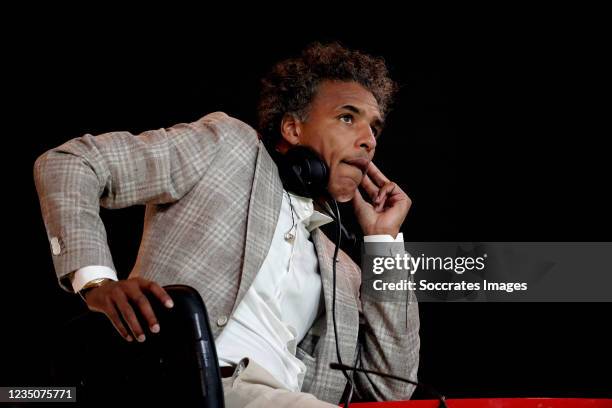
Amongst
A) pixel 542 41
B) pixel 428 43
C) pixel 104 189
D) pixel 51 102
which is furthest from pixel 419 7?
pixel 104 189

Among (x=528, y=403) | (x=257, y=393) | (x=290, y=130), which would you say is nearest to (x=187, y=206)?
(x=257, y=393)

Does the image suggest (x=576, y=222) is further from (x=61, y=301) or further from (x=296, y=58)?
(x=61, y=301)

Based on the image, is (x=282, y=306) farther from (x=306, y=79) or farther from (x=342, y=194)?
(x=306, y=79)

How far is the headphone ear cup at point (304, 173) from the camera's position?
1675mm

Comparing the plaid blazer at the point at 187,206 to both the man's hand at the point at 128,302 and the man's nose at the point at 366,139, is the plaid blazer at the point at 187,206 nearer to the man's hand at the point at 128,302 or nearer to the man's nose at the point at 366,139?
the man's hand at the point at 128,302

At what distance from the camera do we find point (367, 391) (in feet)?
5.93

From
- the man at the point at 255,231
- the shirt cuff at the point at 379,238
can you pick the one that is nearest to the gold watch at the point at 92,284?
the man at the point at 255,231

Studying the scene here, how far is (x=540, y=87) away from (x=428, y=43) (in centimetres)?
40

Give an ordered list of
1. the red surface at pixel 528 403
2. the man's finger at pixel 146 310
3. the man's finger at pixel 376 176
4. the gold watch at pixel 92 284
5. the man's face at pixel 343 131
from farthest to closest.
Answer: the man's finger at pixel 376 176 → the man's face at pixel 343 131 → the red surface at pixel 528 403 → the gold watch at pixel 92 284 → the man's finger at pixel 146 310

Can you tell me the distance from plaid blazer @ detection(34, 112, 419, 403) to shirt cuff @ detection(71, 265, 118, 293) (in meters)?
0.01

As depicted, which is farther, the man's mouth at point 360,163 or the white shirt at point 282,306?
the man's mouth at point 360,163

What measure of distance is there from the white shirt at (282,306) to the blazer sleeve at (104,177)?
269 millimetres

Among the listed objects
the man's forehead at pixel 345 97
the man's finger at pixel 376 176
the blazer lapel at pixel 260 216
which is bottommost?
the blazer lapel at pixel 260 216

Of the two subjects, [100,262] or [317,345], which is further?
[317,345]
